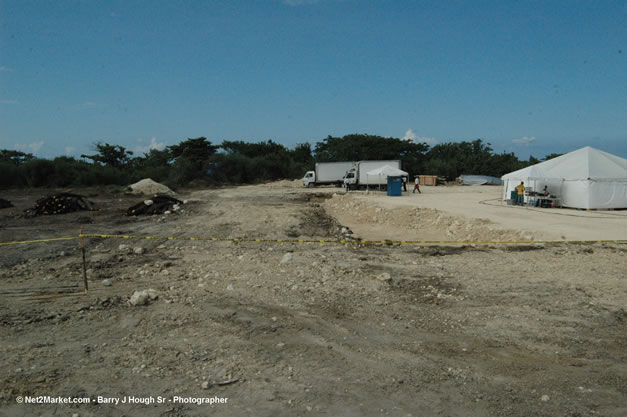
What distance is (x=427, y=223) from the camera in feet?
60.3

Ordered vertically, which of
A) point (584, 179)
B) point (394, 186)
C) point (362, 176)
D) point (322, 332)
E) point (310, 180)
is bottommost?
point (322, 332)

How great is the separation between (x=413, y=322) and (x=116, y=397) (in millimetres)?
→ 3759

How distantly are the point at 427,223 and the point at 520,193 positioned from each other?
8928 mm

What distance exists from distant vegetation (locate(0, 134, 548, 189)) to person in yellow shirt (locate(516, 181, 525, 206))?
34764 millimetres

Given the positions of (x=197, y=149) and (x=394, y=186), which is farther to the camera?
(x=197, y=149)

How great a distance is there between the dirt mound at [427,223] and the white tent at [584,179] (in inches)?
335

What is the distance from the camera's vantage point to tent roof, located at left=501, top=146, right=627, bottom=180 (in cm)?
2327

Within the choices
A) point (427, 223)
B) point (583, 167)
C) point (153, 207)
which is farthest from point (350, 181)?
point (153, 207)

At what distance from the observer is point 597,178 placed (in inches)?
898

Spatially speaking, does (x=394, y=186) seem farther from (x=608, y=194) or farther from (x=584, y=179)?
(x=608, y=194)

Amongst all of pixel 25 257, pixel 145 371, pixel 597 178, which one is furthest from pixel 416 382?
pixel 597 178

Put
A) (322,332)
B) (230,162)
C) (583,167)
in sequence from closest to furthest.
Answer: (322,332) < (583,167) < (230,162)

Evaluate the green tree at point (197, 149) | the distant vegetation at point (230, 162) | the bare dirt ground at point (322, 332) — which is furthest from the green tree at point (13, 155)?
the bare dirt ground at point (322, 332)

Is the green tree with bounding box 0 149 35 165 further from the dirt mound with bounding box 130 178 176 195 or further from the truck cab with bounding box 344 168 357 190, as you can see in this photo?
the truck cab with bounding box 344 168 357 190
